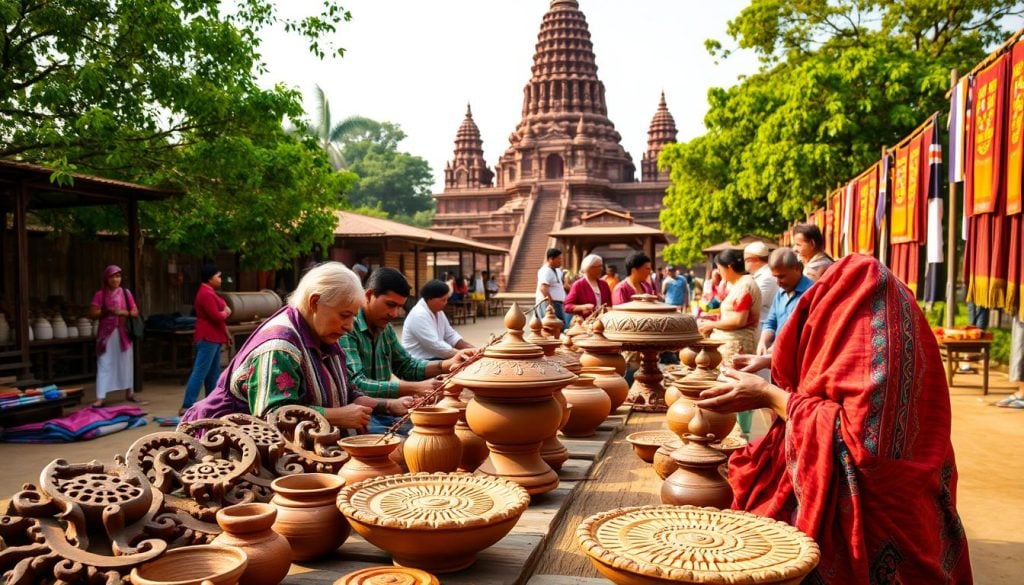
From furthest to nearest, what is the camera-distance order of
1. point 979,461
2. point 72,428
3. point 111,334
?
point 111,334 → point 72,428 → point 979,461

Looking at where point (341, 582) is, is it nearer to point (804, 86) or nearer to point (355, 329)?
point (355, 329)

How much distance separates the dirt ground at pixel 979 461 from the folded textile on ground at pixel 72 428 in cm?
11

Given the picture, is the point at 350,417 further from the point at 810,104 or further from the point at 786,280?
the point at 810,104

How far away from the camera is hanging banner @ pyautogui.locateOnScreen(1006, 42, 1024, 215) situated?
4.51m

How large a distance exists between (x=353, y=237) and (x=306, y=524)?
15.1m

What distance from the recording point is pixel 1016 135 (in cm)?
458

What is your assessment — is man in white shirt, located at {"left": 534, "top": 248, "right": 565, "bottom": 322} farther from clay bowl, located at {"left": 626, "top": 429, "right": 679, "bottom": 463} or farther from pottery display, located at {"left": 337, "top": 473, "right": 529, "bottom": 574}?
pottery display, located at {"left": 337, "top": 473, "right": 529, "bottom": 574}

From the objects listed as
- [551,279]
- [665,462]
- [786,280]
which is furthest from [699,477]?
[551,279]

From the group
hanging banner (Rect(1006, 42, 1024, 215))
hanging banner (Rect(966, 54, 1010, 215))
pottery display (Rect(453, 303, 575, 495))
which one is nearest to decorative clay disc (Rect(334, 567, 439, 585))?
pottery display (Rect(453, 303, 575, 495))

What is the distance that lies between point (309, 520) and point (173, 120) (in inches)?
300

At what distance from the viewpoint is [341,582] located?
1386 millimetres

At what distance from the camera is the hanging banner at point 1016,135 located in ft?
14.8

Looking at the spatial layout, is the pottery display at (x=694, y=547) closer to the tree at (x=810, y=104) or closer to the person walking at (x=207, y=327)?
the person walking at (x=207, y=327)

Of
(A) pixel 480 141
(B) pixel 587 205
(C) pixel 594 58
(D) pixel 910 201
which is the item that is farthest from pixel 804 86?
(A) pixel 480 141
